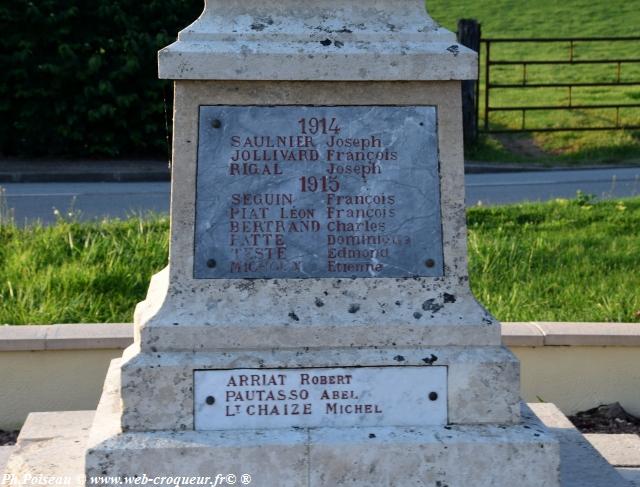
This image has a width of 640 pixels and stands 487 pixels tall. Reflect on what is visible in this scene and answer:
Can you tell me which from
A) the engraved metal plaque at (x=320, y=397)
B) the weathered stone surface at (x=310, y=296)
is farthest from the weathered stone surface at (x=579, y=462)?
the weathered stone surface at (x=310, y=296)

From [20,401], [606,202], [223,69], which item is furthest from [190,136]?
[606,202]

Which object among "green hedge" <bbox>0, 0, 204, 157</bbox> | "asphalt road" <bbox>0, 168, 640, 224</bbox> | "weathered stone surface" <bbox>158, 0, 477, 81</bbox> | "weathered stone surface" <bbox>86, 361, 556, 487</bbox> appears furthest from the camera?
"green hedge" <bbox>0, 0, 204, 157</bbox>

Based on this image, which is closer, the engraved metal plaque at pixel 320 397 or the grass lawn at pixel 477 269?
the engraved metal plaque at pixel 320 397

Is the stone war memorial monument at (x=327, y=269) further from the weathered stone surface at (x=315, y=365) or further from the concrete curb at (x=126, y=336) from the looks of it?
the concrete curb at (x=126, y=336)

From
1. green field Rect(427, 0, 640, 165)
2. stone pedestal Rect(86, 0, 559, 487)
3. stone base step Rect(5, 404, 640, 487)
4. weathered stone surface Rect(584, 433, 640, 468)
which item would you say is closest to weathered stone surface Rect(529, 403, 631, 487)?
stone base step Rect(5, 404, 640, 487)

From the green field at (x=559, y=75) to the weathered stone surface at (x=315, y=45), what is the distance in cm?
1134

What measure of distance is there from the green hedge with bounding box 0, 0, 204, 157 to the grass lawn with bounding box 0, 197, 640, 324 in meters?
5.91

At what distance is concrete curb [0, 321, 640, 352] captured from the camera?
487 cm

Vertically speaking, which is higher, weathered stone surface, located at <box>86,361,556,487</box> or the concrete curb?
the concrete curb

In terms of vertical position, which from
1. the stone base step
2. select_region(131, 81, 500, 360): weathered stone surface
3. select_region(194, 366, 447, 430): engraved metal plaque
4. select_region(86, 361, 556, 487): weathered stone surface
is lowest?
the stone base step

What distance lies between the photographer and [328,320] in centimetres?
358

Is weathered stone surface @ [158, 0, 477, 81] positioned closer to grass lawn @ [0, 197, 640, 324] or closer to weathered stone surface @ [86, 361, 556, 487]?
weathered stone surface @ [86, 361, 556, 487]

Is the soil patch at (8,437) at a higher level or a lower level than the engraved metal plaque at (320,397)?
lower

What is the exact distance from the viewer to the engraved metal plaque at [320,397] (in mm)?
3531
